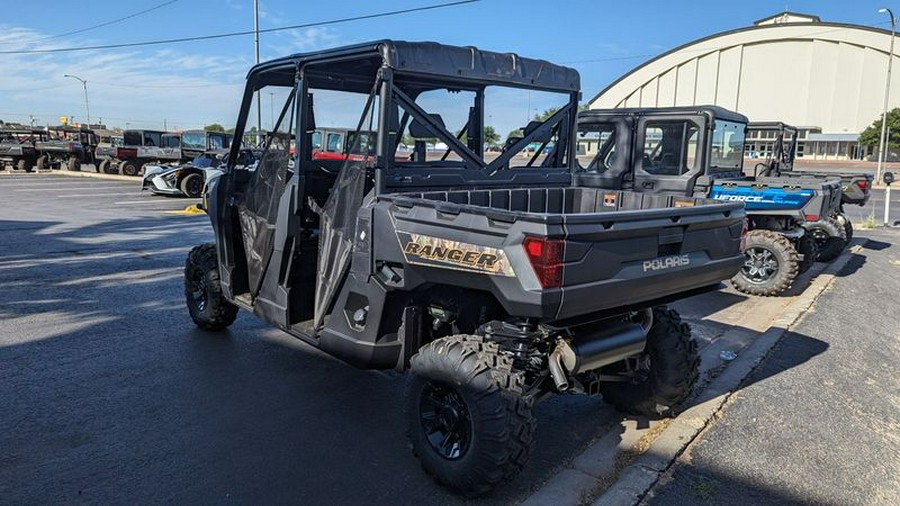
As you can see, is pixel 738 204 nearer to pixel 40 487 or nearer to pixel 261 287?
pixel 261 287

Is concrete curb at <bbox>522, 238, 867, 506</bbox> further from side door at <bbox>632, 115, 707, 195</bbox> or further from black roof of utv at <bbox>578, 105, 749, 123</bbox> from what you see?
black roof of utv at <bbox>578, 105, 749, 123</bbox>

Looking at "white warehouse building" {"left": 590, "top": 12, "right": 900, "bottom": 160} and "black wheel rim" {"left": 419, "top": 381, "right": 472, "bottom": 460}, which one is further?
"white warehouse building" {"left": 590, "top": 12, "right": 900, "bottom": 160}

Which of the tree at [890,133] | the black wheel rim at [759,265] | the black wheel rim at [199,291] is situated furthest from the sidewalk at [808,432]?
the tree at [890,133]

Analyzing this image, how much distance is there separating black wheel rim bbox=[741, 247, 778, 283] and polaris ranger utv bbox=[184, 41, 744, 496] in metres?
4.19

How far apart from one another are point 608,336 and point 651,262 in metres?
0.49

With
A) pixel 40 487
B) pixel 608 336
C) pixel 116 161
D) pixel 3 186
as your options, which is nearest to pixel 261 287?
pixel 40 487

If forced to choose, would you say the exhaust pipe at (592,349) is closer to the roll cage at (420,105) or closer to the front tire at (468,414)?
the front tire at (468,414)

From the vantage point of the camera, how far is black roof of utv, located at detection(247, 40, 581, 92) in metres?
3.75

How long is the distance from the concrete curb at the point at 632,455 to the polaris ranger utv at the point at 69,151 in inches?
1310

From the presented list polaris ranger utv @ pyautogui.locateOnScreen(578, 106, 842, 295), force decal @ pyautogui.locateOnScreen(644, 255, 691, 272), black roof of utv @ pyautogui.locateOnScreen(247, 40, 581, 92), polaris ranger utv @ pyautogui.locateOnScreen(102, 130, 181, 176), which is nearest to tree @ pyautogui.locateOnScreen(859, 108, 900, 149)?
polaris ranger utv @ pyautogui.locateOnScreen(102, 130, 181, 176)

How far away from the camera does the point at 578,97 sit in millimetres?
4805

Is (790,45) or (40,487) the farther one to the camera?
(790,45)

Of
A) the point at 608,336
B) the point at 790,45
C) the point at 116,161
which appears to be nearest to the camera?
the point at 608,336

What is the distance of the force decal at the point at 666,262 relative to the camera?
3.21 m
